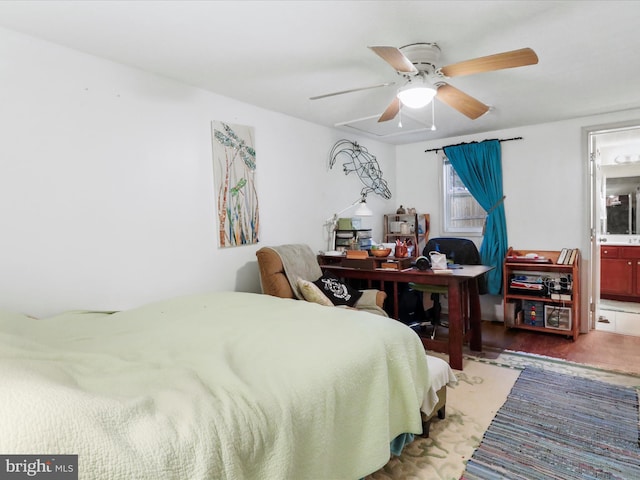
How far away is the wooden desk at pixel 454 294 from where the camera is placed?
3104mm

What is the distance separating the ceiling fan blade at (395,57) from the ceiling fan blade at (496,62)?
0.83 ft

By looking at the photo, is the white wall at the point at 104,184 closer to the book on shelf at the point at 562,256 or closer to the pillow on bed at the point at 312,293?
the pillow on bed at the point at 312,293

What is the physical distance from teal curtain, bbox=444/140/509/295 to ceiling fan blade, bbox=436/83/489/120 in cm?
203

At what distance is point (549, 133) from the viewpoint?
4262 millimetres

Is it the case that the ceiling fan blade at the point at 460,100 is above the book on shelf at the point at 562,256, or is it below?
above

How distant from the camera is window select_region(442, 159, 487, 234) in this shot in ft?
16.0

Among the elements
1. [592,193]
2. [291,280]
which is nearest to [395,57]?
[291,280]

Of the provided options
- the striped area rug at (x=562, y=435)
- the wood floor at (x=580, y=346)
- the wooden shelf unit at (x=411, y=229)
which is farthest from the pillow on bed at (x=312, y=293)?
the wooden shelf unit at (x=411, y=229)

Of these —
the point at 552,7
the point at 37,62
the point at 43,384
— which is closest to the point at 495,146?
the point at 552,7

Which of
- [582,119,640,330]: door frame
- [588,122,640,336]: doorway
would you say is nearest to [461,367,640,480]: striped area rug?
[582,119,640,330]: door frame

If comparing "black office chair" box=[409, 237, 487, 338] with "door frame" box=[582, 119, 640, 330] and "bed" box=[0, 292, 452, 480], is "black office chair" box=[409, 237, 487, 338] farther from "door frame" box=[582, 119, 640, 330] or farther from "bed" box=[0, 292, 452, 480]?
"bed" box=[0, 292, 452, 480]

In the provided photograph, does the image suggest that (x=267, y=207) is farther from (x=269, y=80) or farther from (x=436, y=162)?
(x=436, y=162)

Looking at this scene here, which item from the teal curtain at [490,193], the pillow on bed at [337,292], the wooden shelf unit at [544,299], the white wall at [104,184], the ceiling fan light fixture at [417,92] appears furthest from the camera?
the teal curtain at [490,193]

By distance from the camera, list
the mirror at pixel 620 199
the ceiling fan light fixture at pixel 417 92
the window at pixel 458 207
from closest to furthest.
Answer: the ceiling fan light fixture at pixel 417 92 → the window at pixel 458 207 → the mirror at pixel 620 199
